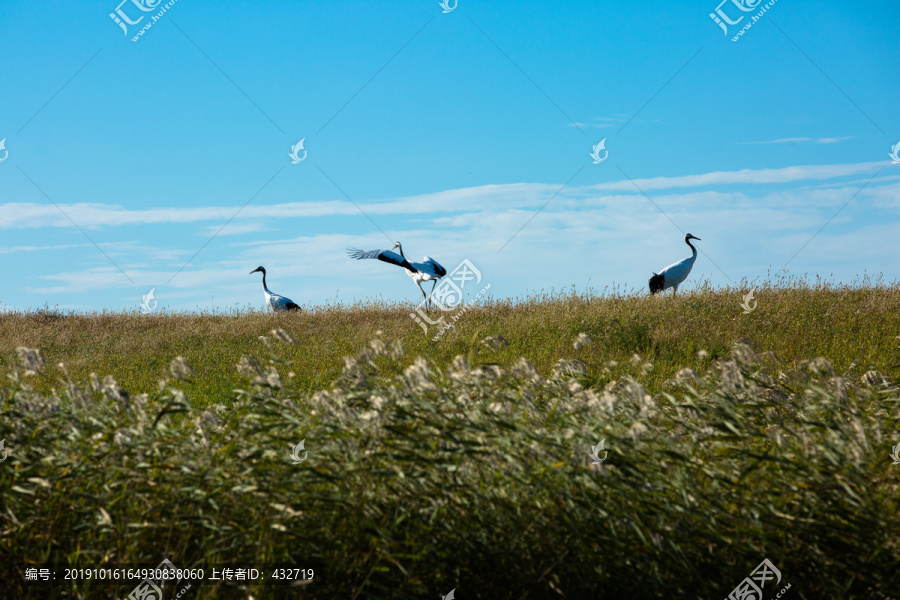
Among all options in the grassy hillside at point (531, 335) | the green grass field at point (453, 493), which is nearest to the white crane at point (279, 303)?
the grassy hillside at point (531, 335)

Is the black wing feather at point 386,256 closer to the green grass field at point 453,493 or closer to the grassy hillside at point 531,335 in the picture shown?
the grassy hillside at point 531,335

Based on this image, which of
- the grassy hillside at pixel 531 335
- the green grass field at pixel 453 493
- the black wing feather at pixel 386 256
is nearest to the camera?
the green grass field at pixel 453 493

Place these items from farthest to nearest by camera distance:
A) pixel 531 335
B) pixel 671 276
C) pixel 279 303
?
pixel 279 303, pixel 671 276, pixel 531 335

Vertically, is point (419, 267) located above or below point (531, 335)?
above

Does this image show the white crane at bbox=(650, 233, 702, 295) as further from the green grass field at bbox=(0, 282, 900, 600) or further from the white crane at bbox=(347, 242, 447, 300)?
the green grass field at bbox=(0, 282, 900, 600)

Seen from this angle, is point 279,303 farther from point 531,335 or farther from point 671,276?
point 671,276

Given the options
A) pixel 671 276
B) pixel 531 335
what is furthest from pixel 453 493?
pixel 671 276

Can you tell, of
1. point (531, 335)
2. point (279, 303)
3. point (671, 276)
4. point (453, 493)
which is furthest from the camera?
point (279, 303)

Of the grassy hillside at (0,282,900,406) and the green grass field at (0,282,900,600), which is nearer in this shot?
the green grass field at (0,282,900,600)

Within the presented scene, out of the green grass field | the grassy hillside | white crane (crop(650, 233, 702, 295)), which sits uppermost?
white crane (crop(650, 233, 702, 295))

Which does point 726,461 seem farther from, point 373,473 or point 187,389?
point 187,389

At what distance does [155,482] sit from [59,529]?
30.2 inches

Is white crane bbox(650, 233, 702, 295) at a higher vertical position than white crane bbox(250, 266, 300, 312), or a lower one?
lower

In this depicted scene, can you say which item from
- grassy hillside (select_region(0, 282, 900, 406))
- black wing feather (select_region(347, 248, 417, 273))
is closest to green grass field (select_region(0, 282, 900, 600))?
grassy hillside (select_region(0, 282, 900, 406))
